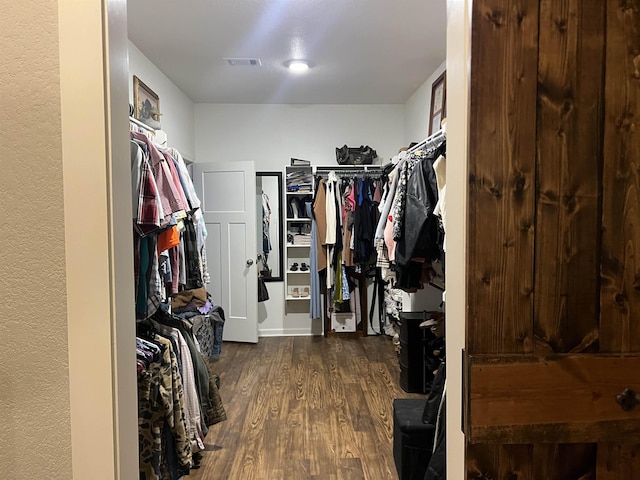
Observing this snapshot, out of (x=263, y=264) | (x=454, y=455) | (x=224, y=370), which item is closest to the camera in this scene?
(x=454, y=455)

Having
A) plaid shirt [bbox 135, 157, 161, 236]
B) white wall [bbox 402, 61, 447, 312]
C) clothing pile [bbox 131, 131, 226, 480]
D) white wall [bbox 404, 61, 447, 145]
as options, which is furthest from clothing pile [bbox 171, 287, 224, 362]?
white wall [bbox 404, 61, 447, 145]

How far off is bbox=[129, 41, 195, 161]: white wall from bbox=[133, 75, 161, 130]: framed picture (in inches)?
1.4

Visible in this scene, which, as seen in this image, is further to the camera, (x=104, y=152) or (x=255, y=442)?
(x=255, y=442)

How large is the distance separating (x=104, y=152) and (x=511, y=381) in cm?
96

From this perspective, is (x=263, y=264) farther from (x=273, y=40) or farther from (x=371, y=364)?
(x=273, y=40)

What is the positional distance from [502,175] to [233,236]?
390 cm

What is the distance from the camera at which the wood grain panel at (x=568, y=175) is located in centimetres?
88

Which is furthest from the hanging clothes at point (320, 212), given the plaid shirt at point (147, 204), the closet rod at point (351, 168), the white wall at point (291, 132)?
the plaid shirt at point (147, 204)

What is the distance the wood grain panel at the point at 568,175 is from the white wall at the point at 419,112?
2883mm

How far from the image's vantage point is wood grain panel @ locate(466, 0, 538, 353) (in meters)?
0.87

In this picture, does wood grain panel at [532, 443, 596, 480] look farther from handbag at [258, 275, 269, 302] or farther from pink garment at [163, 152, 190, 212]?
handbag at [258, 275, 269, 302]

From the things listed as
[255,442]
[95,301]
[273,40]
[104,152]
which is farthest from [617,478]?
[273,40]

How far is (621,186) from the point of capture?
2.97 ft

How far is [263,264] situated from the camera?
4.97 m
